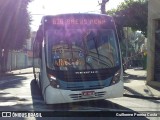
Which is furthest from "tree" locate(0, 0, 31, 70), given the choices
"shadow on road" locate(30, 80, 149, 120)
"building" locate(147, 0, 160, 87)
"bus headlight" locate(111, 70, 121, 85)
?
"bus headlight" locate(111, 70, 121, 85)

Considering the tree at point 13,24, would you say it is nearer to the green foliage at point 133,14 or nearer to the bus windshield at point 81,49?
the green foliage at point 133,14

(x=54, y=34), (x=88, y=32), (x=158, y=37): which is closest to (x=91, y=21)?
(x=88, y=32)

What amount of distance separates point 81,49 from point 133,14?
21939 millimetres

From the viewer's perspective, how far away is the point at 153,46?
20891 millimetres

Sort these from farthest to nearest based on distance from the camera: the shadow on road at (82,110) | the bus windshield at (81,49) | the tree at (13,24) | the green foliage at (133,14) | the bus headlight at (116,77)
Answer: the tree at (13,24), the green foliage at (133,14), the bus headlight at (116,77), the bus windshield at (81,49), the shadow on road at (82,110)

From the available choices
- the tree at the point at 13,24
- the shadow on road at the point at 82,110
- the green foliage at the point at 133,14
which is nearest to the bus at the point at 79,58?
the shadow on road at the point at 82,110

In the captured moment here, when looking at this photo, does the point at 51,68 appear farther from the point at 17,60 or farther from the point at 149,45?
the point at 17,60

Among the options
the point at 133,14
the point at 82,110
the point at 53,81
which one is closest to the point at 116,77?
the point at 82,110

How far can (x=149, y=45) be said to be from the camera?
2116 centimetres

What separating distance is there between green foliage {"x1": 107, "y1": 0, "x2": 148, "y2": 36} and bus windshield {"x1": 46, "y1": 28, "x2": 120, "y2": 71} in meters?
19.4

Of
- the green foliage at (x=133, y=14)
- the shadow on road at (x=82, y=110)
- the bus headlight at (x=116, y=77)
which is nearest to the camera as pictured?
the shadow on road at (x=82, y=110)

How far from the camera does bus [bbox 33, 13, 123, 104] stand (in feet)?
40.3

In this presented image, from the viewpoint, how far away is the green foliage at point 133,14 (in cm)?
3284

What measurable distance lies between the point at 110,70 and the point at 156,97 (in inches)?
159
